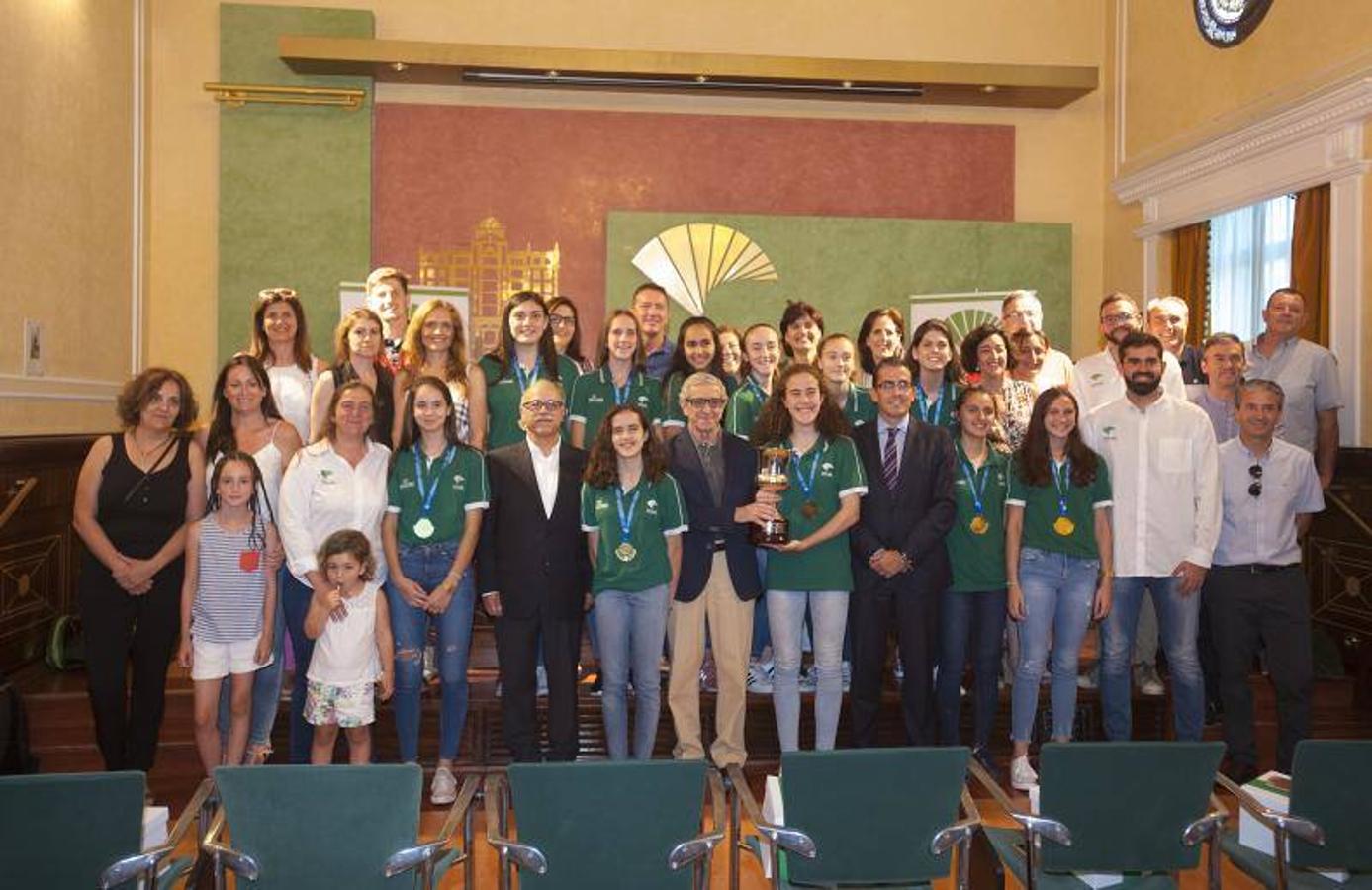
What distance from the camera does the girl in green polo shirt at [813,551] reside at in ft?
14.9

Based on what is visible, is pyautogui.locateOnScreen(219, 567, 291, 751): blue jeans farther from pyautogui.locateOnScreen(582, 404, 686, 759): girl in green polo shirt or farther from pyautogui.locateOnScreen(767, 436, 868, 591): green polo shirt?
pyautogui.locateOnScreen(767, 436, 868, 591): green polo shirt

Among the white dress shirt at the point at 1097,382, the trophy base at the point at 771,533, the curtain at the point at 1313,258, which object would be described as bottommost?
the trophy base at the point at 771,533

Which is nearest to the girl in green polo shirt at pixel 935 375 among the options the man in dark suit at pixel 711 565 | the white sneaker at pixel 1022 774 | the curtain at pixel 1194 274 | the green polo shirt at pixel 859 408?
the green polo shirt at pixel 859 408

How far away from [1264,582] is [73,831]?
166 inches

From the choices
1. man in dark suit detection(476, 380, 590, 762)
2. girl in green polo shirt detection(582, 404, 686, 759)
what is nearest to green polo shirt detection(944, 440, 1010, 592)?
girl in green polo shirt detection(582, 404, 686, 759)

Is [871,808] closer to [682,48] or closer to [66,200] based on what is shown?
[66,200]

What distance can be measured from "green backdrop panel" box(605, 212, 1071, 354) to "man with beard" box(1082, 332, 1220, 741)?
12.7 ft

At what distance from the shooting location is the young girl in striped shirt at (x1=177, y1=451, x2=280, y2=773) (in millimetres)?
4203

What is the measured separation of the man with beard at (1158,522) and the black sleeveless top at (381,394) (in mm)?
2880

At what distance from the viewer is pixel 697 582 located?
15.2 feet

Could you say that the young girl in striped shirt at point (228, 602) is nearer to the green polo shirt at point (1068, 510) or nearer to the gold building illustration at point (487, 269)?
the green polo shirt at point (1068, 510)

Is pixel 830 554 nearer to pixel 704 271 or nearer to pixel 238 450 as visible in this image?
pixel 238 450

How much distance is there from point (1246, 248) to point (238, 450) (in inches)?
229

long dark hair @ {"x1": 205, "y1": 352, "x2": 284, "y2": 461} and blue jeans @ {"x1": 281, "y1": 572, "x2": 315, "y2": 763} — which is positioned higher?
long dark hair @ {"x1": 205, "y1": 352, "x2": 284, "y2": 461}
